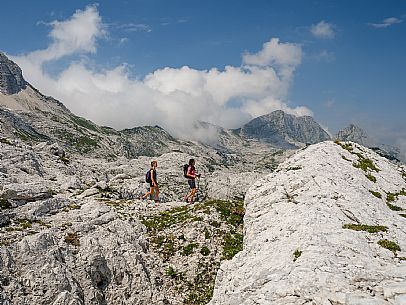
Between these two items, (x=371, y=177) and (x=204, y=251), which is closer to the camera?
(x=371, y=177)

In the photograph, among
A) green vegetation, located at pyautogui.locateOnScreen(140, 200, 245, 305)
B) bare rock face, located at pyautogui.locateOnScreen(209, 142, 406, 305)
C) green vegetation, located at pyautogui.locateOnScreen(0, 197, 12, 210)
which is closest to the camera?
bare rock face, located at pyautogui.locateOnScreen(209, 142, 406, 305)

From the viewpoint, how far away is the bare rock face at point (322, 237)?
12.7 metres

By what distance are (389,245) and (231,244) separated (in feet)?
47.1

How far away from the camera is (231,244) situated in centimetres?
2908

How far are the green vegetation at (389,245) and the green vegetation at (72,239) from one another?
19.5 meters

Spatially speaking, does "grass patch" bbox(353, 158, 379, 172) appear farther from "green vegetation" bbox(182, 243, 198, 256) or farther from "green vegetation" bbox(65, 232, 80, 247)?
"green vegetation" bbox(65, 232, 80, 247)

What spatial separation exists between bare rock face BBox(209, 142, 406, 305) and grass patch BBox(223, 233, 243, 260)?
3.94m

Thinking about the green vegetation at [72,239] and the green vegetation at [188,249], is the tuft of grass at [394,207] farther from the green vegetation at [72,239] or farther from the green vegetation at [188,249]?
the green vegetation at [72,239]

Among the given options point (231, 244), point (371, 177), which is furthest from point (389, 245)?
point (231, 244)

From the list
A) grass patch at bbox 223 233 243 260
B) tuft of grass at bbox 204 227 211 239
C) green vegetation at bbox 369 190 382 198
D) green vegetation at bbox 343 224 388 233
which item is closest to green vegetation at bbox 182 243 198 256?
tuft of grass at bbox 204 227 211 239

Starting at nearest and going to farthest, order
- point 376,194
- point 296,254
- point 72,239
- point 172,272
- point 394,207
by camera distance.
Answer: point 296,254 → point 394,207 → point 376,194 → point 72,239 → point 172,272

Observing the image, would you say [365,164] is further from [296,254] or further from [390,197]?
[296,254]

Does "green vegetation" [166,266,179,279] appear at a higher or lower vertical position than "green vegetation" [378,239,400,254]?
lower

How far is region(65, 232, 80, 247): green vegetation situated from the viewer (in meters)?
25.2
